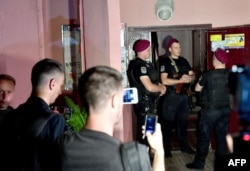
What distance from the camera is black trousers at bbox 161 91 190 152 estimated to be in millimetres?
4863

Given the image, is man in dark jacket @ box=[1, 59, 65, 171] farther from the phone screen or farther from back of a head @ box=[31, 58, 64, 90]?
the phone screen

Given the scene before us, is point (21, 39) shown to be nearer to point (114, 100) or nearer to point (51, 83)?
point (51, 83)

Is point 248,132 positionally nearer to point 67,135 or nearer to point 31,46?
point 67,135

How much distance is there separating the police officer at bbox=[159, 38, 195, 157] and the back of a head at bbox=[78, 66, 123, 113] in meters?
3.40

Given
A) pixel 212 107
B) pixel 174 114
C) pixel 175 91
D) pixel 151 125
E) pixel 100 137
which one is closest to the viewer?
pixel 100 137

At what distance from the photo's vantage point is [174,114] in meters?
4.95

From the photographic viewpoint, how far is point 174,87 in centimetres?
482

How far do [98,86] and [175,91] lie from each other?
3593 millimetres

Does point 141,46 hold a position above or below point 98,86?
above

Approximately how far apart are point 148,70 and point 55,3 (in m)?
1.24

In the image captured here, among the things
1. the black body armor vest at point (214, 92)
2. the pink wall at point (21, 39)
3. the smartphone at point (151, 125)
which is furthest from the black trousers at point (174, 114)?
the smartphone at point (151, 125)

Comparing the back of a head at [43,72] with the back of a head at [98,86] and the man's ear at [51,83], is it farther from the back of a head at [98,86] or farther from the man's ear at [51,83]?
the back of a head at [98,86]

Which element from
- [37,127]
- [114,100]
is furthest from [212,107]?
[114,100]

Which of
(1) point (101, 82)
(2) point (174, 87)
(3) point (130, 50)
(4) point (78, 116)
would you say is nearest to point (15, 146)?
(1) point (101, 82)
